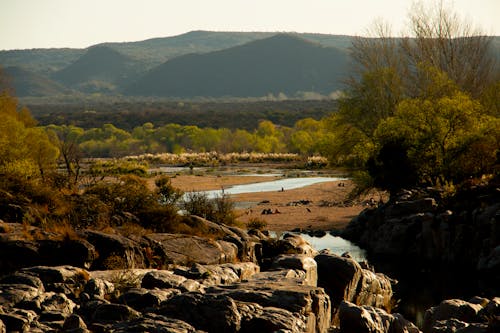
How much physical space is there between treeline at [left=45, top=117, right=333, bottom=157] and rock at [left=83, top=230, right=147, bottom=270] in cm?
10496

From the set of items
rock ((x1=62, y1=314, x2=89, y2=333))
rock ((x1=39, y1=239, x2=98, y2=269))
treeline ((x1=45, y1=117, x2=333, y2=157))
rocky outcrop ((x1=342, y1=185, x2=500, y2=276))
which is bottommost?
treeline ((x1=45, y1=117, x2=333, y2=157))

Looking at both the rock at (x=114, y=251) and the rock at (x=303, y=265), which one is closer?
the rock at (x=114, y=251)

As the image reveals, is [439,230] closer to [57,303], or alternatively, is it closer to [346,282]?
[346,282]

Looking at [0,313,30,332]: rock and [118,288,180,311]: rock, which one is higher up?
[0,313,30,332]: rock

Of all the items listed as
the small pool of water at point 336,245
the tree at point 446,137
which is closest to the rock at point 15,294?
the small pool of water at point 336,245

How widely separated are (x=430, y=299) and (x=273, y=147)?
113538mm

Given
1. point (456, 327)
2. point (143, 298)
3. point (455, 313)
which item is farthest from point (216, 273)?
point (455, 313)

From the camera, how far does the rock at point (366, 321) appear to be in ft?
57.5

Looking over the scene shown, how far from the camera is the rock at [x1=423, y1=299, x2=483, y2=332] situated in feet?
65.9

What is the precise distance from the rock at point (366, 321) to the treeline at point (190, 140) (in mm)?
107825

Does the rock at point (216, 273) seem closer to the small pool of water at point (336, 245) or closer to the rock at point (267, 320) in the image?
the rock at point (267, 320)

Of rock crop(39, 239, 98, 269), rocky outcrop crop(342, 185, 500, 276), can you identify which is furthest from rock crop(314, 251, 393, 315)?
rocky outcrop crop(342, 185, 500, 276)

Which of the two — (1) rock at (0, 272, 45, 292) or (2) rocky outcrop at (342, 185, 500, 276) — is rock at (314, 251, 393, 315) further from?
(2) rocky outcrop at (342, 185, 500, 276)

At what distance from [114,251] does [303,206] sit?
121ft
